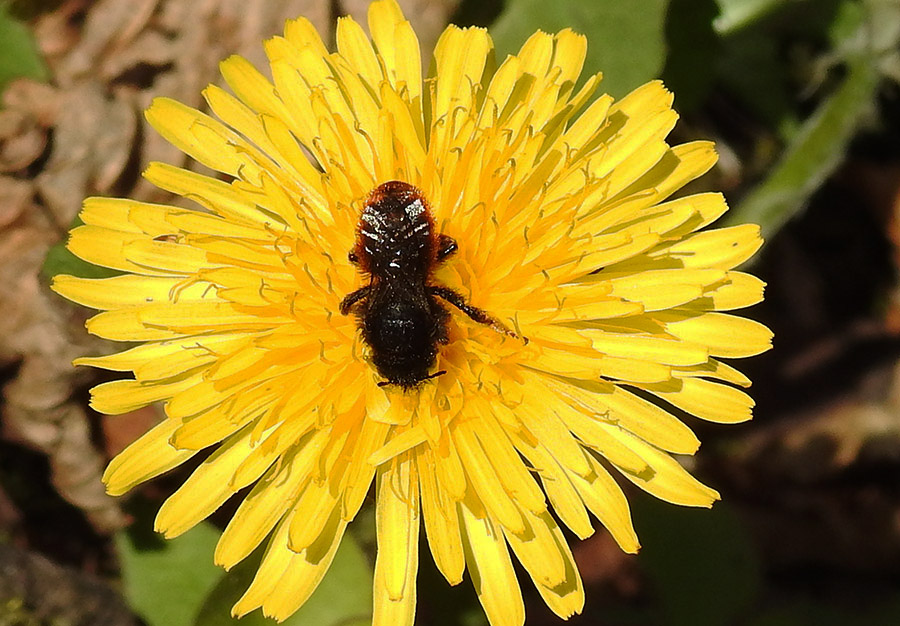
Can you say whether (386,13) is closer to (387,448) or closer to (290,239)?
(290,239)

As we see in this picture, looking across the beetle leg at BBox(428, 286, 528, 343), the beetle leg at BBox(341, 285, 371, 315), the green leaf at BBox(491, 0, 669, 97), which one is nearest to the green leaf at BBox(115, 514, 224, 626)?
the beetle leg at BBox(341, 285, 371, 315)

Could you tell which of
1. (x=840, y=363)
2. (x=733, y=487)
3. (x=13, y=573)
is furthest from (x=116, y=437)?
(x=840, y=363)

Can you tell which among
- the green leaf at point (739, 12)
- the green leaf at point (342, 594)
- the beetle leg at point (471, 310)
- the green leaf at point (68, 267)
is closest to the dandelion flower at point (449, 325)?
the beetle leg at point (471, 310)

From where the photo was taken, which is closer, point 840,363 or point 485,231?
point 485,231

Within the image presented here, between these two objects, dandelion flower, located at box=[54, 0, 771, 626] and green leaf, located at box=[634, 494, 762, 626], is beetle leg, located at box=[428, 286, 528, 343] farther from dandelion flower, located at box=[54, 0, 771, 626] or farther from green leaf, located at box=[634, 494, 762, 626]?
green leaf, located at box=[634, 494, 762, 626]

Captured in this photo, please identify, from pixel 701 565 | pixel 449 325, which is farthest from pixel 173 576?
pixel 701 565

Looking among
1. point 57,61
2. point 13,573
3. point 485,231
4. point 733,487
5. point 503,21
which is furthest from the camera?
point 733,487
